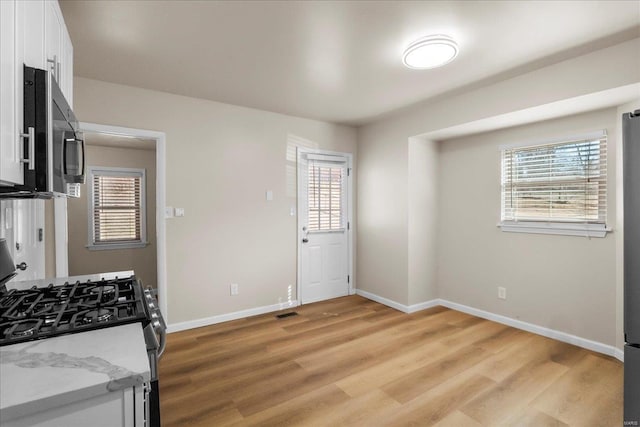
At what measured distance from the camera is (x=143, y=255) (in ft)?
17.3

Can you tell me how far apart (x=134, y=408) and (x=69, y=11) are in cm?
232

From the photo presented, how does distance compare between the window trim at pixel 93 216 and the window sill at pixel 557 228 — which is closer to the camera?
the window sill at pixel 557 228

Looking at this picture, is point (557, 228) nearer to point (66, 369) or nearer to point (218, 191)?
point (218, 191)

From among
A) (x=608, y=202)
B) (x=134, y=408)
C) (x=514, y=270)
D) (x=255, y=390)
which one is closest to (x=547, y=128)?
(x=608, y=202)

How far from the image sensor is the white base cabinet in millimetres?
736

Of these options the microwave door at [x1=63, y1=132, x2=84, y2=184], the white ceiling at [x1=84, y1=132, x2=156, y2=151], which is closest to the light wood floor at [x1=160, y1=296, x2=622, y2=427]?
the microwave door at [x1=63, y1=132, x2=84, y2=184]

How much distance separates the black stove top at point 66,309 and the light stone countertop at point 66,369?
0.19 ft

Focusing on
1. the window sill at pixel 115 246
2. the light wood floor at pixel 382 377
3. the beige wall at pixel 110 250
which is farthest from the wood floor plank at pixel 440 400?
the window sill at pixel 115 246

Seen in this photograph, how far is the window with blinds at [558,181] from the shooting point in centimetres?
296

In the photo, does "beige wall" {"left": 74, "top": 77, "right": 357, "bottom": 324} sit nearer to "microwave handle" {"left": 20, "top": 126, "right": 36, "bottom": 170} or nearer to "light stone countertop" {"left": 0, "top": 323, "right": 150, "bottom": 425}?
"microwave handle" {"left": 20, "top": 126, "right": 36, "bottom": 170}

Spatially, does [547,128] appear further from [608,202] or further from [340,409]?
[340,409]

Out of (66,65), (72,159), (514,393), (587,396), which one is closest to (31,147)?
(72,159)

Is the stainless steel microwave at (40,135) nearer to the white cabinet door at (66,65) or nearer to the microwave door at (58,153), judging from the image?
the microwave door at (58,153)

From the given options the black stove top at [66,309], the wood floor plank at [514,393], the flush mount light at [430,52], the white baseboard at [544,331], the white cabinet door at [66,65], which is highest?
the flush mount light at [430,52]
